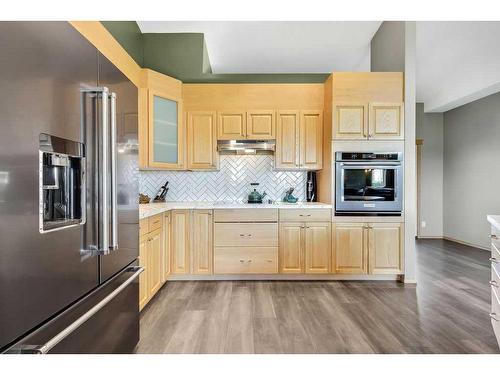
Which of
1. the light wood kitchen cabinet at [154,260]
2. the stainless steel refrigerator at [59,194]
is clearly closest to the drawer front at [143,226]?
the light wood kitchen cabinet at [154,260]

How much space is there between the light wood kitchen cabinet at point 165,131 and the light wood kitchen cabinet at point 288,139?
1219 millimetres

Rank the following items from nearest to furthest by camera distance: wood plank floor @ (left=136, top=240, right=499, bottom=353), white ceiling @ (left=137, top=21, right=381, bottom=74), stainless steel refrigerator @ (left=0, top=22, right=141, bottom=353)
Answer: stainless steel refrigerator @ (left=0, top=22, right=141, bottom=353) < wood plank floor @ (left=136, top=240, right=499, bottom=353) < white ceiling @ (left=137, top=21, right=381, bottom=74)

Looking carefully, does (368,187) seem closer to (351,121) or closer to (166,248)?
(351,121)

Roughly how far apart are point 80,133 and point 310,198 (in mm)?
3290

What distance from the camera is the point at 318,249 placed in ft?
11.5

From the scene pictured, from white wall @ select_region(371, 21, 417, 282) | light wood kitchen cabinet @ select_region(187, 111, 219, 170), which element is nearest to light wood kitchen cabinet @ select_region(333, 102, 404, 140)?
white wall @ select_region(371, 21, 417, 282)

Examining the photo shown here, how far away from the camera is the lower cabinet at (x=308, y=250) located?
352 cm

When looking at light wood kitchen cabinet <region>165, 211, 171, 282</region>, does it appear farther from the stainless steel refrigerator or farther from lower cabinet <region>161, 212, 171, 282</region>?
the stainless steel refrigerator

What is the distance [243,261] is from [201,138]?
1.60 metres

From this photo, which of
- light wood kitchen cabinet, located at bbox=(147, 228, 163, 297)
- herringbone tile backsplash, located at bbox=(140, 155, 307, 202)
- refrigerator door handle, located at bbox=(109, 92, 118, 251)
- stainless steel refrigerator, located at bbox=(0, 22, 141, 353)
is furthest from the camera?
herringbone tile backsplash, located at bbox=(140, 155, 307, 202)

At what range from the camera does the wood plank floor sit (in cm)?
208

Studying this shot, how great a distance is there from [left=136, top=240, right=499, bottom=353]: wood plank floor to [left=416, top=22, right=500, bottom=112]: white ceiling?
3027mm

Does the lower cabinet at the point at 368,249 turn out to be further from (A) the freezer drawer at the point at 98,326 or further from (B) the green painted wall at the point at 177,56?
(B) the green painted wall at the point at 177,56
